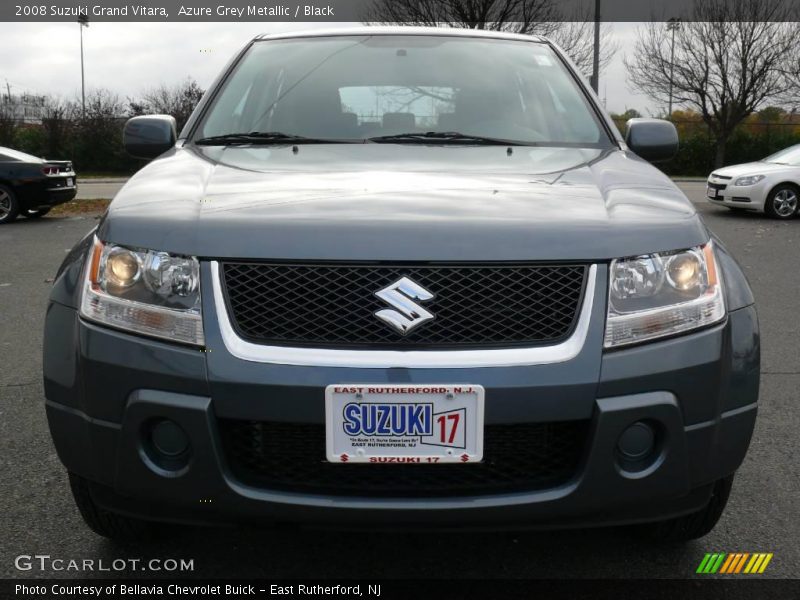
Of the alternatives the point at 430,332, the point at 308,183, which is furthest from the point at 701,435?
the point at 308,183

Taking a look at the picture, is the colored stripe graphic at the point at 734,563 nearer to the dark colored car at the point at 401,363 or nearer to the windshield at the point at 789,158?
the dark colored car at the point at 401,363

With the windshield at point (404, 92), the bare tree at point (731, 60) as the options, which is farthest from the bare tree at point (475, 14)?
the windshield at point (404, 92)

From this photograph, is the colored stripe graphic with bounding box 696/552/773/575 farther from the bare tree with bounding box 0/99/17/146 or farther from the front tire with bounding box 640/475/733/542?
the bare tree with bounding box 0/99/17/146

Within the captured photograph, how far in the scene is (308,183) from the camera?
239 centimetres

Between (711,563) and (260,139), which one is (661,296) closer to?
(711,563)

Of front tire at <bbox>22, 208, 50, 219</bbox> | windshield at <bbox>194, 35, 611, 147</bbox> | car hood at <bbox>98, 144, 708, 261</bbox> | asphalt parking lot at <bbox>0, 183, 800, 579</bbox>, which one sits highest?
windshield at <bbox>194, 35, 611, 147</bbox>

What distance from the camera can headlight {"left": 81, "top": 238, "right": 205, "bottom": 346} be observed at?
203cm

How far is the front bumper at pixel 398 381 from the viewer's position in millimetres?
1942

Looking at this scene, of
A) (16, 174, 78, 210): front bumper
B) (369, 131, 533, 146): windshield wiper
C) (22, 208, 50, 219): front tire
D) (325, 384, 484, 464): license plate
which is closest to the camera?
(325, 384, 484, 464): license plate

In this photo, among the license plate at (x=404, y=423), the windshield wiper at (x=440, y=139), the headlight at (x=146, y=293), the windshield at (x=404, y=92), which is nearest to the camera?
the license plate at (x=404, y=423)

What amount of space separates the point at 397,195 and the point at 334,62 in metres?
1.41

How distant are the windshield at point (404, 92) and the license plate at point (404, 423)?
1.30m

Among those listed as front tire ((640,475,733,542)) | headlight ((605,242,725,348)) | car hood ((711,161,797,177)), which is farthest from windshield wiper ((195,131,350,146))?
car hood ((711,161,797,177))

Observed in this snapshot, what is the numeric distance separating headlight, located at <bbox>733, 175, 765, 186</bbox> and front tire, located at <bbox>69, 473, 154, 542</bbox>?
12951 mm
